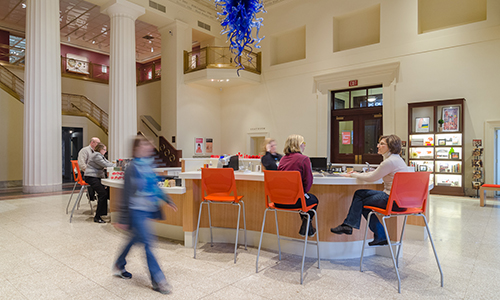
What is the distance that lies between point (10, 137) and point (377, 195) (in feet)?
43.6

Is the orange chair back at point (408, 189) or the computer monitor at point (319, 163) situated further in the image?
the computer monitor at point (319, 163)

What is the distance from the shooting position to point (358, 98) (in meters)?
10.5

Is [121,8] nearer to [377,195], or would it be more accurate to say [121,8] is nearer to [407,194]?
[377,195]

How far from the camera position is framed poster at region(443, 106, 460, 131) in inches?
328

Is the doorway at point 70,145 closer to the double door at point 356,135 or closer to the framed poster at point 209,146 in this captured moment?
the framed poster at point 209,146

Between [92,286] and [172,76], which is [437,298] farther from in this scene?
[172,76]

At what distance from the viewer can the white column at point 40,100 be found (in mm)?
→ 9078

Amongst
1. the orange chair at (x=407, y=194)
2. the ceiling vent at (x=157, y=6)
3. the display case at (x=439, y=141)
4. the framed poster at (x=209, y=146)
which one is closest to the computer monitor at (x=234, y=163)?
the orange chair at (x=407, y=194)

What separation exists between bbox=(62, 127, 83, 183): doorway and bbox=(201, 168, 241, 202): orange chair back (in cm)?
1254

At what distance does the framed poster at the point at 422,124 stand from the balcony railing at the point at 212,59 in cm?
623

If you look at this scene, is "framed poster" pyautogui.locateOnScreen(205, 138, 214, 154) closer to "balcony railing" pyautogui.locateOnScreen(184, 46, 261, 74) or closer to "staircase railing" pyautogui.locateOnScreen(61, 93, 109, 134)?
"balcony railing" pyautogui.locateOnScreen(184, 46, 261, 74)

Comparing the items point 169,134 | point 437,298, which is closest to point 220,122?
point 169,134

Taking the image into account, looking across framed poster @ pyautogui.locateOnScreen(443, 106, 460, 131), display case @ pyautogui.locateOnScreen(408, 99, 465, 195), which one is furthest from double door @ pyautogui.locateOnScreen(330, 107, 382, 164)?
framed poster @ pyautogui.locateOnScreen(443, 106, 460, 131)

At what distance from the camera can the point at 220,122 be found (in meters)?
14.0
